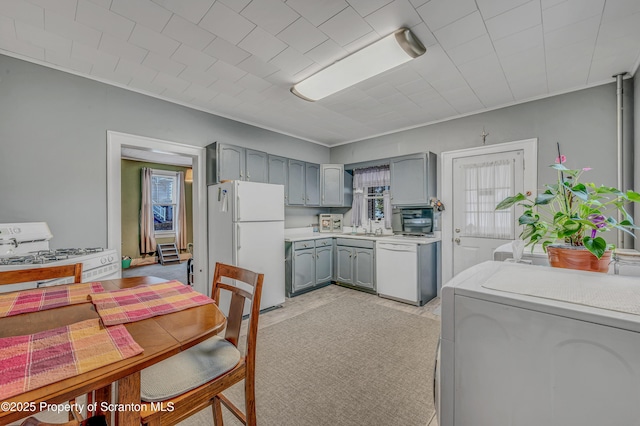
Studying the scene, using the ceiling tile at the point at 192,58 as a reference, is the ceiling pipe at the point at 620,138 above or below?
below

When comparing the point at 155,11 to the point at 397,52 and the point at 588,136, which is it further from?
the point at 588,136

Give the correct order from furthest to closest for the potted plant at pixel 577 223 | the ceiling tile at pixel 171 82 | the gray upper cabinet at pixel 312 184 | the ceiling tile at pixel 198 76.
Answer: the gray upper cabinet at pixel 312 184
the ceiling tile at pixel 171 82
the ceiling tile at pixel 198 76
the potted plant at pixel 577 223

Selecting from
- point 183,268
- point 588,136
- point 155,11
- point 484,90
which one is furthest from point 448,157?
point 183,268

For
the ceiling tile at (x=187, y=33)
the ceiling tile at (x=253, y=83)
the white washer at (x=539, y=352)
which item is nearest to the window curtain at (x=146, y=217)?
the ceiling tile at (x=253, y=83)

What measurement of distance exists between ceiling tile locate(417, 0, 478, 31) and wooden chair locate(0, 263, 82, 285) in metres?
2.69

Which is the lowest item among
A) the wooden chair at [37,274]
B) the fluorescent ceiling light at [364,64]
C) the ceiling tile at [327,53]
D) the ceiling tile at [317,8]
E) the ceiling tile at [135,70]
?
the wooden chair at [37,274]

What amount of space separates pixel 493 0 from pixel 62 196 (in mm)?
3868

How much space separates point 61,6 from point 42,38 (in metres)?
0.58

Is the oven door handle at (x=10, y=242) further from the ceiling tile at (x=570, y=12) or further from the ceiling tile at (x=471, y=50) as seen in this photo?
the ceiling tile at (x=570, y=12)

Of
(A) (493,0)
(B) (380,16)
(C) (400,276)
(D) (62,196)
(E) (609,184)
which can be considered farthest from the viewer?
(C) (400,276)

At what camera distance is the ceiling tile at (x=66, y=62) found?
232 cm

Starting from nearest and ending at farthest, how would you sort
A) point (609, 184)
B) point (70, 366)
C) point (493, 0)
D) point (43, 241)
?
1. point (70, 366)
2. point (493, 0)
3. point (43, 241)
4. point (609, 184)

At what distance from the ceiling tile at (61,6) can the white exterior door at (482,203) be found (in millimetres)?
4153

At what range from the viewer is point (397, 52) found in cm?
214
